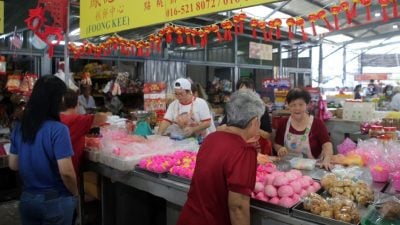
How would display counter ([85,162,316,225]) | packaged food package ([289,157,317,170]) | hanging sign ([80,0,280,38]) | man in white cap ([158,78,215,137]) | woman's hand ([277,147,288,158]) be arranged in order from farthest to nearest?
man in white cap ([158,78,215,137]), woman's hand ([277,147,288,158]), hanging sign ([80,0,280,38]), packaged food package ([289,157,317,170]), display counter ([85,162,316,225])

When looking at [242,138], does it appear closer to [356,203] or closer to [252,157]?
[252,157]

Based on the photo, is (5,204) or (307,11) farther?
(307,11)

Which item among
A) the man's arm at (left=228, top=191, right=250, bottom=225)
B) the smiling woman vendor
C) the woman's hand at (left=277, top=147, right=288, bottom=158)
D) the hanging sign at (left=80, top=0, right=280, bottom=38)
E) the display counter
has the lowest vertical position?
the display counter

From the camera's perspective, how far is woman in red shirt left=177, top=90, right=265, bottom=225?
1772mm

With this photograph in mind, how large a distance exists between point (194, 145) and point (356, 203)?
5.98ft

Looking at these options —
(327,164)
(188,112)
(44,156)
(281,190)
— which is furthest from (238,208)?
(188,112)

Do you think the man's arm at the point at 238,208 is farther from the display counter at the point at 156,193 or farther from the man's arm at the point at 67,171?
the man's arm at the point at 67,171

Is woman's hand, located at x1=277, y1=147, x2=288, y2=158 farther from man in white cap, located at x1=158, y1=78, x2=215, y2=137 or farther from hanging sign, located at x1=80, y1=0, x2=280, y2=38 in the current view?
hanging sign, located at x1=80, y1=0, x2=280, y2=38

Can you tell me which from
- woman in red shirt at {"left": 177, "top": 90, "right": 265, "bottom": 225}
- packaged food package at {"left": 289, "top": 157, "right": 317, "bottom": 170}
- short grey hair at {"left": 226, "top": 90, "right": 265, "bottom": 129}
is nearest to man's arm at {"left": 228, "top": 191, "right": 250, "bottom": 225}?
woman in red shirt at {"left": 177, "top": 90, "right": 265, "bottom": 225}

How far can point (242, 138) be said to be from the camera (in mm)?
1898

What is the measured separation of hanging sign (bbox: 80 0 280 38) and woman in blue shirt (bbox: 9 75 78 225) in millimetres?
1254

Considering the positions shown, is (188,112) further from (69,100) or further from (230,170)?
(230,170)

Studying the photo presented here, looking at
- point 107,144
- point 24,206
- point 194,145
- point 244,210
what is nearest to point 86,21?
point 107,144

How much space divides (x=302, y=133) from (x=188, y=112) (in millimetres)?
1374
